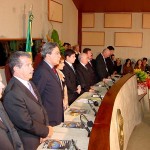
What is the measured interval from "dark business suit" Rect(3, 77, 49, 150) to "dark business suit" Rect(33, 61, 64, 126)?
1.93 feet

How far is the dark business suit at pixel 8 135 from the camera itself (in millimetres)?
2375

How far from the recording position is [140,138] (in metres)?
5.14

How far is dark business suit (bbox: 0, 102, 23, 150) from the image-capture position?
238cm

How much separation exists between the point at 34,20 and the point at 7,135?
593cm

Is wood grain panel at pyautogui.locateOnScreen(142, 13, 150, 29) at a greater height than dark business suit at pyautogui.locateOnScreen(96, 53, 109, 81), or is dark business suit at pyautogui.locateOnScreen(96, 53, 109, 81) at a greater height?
wood grain panel at pyautogui.locateOnScreen(142, 13, 150, 29)

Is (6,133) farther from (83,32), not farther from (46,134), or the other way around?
(83,32)

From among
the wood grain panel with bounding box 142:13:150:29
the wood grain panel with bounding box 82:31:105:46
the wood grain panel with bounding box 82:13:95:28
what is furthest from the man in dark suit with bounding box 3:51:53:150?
the wood grain panel with bounding box 142:13:150:29

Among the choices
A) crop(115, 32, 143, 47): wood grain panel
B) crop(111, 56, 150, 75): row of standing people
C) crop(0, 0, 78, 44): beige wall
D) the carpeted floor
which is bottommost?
the carpeted floor

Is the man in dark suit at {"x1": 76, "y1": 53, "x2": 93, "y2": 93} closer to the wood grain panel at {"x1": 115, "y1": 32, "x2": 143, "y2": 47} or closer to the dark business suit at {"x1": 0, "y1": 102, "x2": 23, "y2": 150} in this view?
the dark business suit at {"x1": 0, "y1": 102, "x2": 23, "y2": 150}

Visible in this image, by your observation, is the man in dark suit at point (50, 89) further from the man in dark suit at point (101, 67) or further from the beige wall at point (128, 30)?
the beige wall at point (128, 30)

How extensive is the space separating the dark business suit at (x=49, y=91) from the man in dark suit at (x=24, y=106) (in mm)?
526

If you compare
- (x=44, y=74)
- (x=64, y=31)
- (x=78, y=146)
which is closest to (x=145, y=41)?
(x=64, y=31)

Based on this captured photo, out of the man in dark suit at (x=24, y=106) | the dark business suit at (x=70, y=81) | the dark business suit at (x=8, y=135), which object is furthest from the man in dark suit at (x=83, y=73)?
the dark business suit at (x=8, y=135)

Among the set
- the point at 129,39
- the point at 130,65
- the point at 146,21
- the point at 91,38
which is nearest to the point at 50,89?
the point at 130,65
